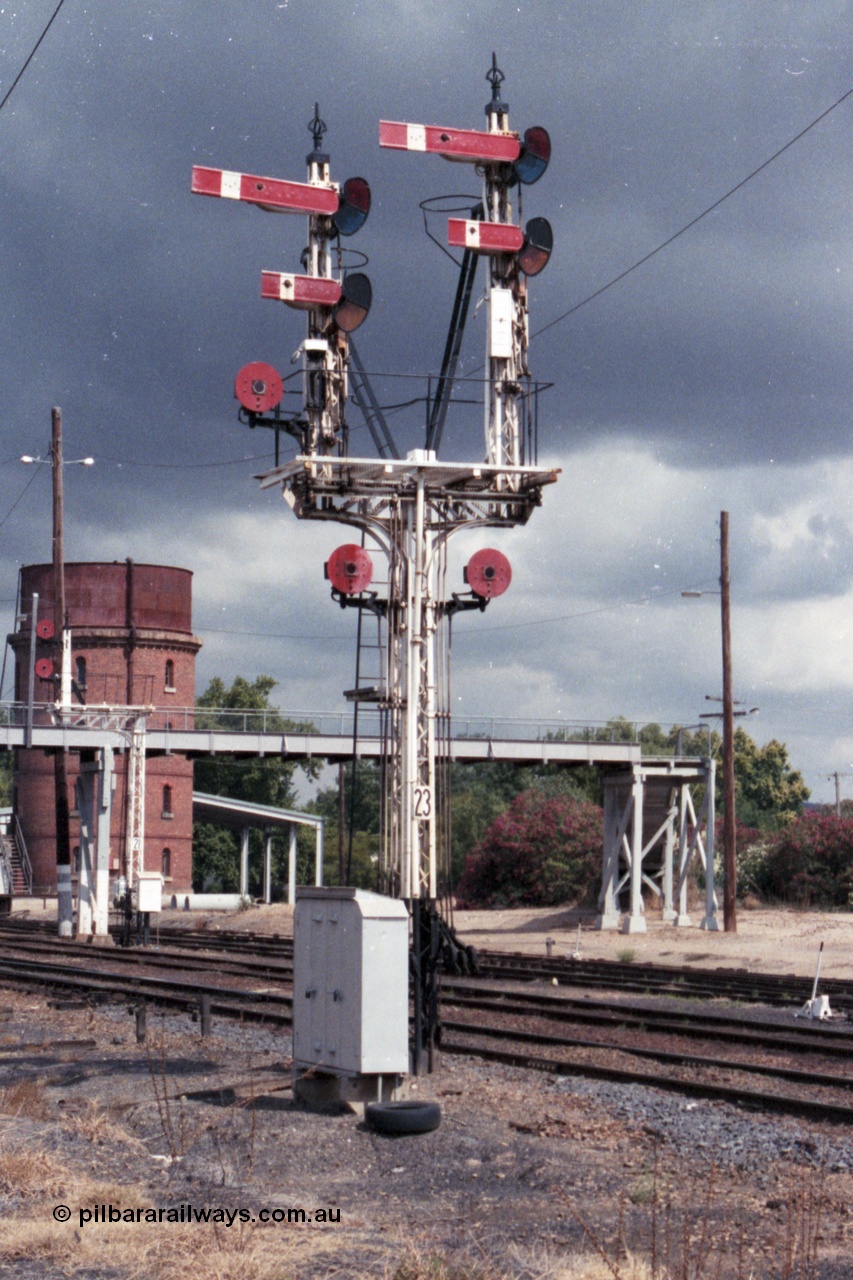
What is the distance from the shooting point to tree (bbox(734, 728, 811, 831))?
112812 millimetres

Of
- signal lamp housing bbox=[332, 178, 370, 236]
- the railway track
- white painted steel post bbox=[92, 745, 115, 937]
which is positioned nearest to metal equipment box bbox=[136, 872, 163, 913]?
white painted steel post bbox=[92, 745, 115, 937]

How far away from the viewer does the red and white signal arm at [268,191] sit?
13906 millimetres

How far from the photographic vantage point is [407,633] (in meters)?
13.3

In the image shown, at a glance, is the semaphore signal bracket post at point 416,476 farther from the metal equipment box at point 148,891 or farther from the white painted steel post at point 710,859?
the white painted steel post at point 710,859

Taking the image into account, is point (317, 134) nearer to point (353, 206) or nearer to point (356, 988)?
point (353, 206)

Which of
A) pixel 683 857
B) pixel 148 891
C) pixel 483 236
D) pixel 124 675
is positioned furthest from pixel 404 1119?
pixel 124 675

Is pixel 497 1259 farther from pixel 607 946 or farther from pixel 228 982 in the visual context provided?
pixel 607 946

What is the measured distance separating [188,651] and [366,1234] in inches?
2164

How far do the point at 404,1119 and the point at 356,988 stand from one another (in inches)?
45.5

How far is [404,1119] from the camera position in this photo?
10.3 metres

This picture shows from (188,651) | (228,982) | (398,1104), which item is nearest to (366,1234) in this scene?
(398,1104)

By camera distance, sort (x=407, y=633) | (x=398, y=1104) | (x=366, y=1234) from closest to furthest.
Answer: (x=366, y=1234) < (x=398, y=1104) < (x=407, y=633)

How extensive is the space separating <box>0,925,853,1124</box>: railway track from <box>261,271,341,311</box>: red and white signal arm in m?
7.53

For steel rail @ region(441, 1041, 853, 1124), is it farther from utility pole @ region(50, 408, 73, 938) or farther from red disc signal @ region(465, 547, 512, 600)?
utility pole @ region(50, 408, 73, 938)
